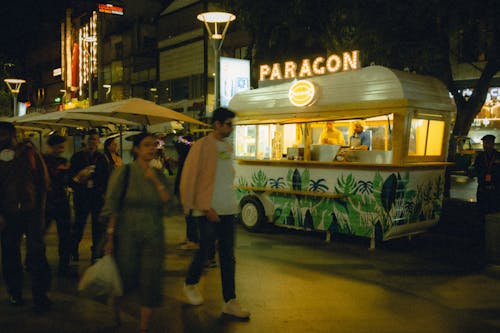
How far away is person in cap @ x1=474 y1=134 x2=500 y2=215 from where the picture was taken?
324 inches

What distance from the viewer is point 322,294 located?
5.69m

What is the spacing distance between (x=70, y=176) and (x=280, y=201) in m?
4.14

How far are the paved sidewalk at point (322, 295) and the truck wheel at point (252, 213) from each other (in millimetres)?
1187

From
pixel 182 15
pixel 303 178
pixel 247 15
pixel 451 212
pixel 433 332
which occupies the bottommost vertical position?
pixel 433 332

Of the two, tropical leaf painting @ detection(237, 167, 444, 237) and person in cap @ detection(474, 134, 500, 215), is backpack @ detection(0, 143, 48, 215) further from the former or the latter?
person in cap @ detection(474, 134, 500, 215)

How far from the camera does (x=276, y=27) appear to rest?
483 inches

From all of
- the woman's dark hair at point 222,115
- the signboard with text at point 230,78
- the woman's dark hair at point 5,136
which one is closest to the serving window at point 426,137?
the woman's dark hair at point 222,115

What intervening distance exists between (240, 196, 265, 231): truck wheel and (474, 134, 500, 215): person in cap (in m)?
3.99

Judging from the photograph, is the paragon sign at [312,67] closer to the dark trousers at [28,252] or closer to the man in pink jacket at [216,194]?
the man in pink jacket at [216,194]

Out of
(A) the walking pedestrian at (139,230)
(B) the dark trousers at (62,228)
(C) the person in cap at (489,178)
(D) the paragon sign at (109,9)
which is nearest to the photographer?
(A) the walking pedestrian at (139,230)

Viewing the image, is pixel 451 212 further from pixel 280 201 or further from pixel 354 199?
pixel 280 201

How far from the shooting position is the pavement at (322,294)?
4.68m

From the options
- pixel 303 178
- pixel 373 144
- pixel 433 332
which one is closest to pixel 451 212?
pixel 373 144

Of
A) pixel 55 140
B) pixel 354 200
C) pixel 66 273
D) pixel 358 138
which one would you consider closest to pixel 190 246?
pixel 66 273
